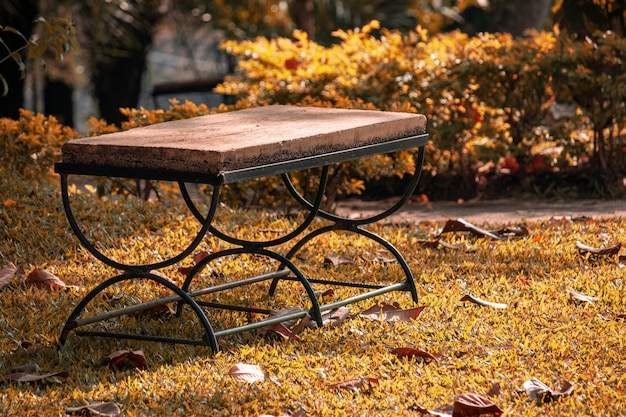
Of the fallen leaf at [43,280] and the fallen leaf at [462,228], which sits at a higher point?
the fallen leaf at [462,228]

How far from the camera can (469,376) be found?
3.37m

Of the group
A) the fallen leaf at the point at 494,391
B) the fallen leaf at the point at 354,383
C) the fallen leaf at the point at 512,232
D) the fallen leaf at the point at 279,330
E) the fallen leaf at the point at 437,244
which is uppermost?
the fallen leaf at the point at 512,232

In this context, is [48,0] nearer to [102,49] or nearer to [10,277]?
[102,49]

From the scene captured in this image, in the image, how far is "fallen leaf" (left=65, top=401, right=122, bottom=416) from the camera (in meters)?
3.05

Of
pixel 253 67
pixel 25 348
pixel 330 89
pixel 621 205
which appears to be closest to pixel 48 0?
pixel 253 67

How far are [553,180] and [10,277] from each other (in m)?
4.83

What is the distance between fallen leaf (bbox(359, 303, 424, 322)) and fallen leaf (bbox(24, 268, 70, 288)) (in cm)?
144

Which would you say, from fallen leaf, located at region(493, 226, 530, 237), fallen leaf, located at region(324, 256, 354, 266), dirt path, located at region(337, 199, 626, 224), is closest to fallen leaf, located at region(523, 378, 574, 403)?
fallen leaf, located at region(324, 256, 354, 266)

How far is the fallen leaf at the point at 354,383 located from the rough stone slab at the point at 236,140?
798 mm

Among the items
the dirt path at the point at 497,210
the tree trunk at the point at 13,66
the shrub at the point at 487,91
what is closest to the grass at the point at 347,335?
the dirt path at the point at 497,210

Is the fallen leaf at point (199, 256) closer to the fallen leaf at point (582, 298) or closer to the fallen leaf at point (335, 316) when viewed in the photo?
the fallen leaf at point (335, 316)

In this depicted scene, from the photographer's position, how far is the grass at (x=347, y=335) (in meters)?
3.18

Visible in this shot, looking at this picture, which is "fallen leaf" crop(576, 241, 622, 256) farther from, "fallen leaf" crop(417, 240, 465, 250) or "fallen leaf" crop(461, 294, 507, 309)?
"fallen leaf" crop(461, 294, 507, 309)

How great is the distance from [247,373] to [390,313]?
960 millimetres
